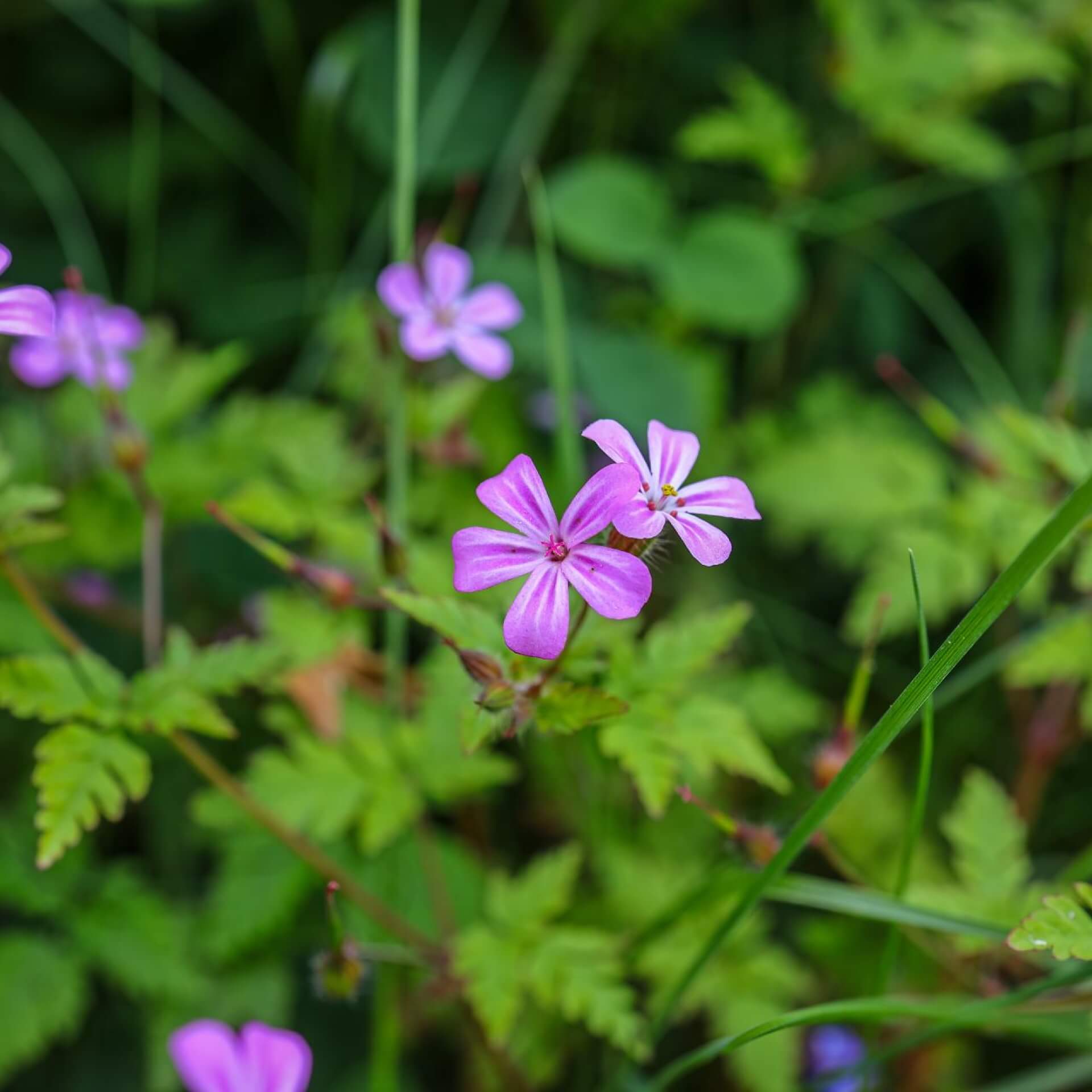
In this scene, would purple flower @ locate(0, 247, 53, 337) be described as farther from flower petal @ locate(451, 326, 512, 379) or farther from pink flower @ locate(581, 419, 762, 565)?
flower petal @ locate(451, 326, 512, 379)

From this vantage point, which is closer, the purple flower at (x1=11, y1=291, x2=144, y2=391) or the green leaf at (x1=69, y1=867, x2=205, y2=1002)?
the green leaf at (x1=69, y1=867, x2=205, y2=1002)

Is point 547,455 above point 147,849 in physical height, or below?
above

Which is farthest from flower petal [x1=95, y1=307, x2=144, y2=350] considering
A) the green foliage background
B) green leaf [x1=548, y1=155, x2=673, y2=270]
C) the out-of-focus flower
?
the out-of-focus flower

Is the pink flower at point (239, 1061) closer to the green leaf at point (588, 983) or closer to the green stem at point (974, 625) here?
the green leaf at point (588, 983)

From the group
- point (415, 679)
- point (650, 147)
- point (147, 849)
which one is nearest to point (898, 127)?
point (650, 147)

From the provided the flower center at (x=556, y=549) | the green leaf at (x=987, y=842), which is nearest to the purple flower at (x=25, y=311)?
the flower center at (x=556, y=549)

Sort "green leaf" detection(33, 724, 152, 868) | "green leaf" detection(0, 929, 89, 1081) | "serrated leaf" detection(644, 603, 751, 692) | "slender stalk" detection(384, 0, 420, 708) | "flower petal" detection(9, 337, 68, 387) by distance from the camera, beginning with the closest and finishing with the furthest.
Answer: "green leaf" detection(33, 724, 152, 868) → "serrated leaf" detection(644, 603, 751, 692) → "green leaf" detection(0, 929, 89, 1081) → "slender stalk" detection(384, 0, 420, 708) → "flower petal" detection(9, 337, 68, 387)

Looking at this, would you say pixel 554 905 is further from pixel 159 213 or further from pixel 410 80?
pixel 159 213
